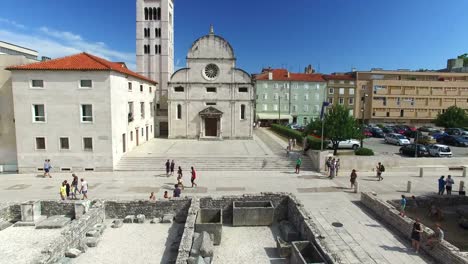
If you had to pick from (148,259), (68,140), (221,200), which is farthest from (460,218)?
(68,140)

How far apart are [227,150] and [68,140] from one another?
52.1ft

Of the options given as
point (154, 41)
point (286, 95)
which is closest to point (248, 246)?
point (154, 41)

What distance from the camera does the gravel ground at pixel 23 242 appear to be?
512 inches

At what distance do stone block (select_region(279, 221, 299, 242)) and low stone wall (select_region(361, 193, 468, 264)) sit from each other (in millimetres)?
5198

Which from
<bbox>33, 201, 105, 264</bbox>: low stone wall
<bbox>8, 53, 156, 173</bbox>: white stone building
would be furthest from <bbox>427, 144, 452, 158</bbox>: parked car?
Answer: <bbox>33, 201, 105, 264</bbox>: low stone wall

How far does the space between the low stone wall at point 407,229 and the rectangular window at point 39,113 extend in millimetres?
26764

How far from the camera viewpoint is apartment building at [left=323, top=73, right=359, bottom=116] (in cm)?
6812

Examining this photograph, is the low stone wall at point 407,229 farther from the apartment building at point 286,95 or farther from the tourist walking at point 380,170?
the apartment building at point 286,95

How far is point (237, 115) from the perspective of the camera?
43469mm

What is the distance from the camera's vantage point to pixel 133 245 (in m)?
14.3

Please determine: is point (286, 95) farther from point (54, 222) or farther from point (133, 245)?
point (133, 245)

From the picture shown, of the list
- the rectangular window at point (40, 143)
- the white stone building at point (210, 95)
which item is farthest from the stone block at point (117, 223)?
the white stone building at point (210, 95)

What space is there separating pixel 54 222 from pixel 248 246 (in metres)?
10.6

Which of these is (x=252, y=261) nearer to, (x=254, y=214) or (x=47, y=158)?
(x=254, y=214)
